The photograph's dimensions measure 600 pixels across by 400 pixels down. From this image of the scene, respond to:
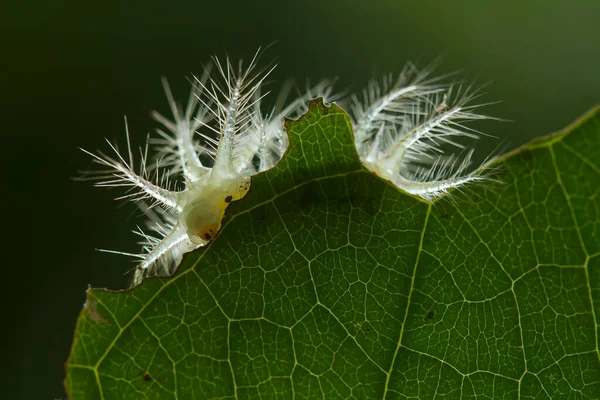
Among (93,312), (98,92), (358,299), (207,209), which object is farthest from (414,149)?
(98,92)

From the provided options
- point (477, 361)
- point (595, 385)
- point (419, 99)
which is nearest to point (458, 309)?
point (477, 361)

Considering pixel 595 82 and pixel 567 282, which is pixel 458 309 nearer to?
pixel 567 282

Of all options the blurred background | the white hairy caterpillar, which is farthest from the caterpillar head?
the blurred background

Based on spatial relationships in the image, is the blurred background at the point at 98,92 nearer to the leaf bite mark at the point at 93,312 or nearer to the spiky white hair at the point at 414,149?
the spiky white hair at the point at 414,149

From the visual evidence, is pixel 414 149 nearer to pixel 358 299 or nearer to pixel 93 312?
pixel 358 299

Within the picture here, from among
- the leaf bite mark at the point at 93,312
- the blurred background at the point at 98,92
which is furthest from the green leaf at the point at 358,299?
the blurred background at the point at 98,92
